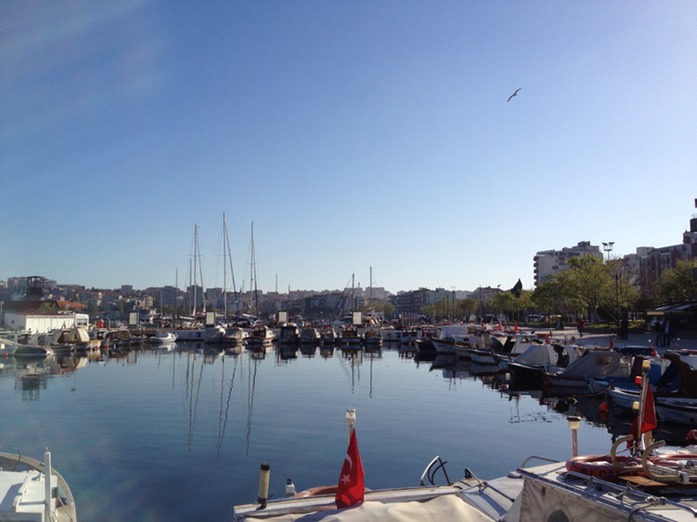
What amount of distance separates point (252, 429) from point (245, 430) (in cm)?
30

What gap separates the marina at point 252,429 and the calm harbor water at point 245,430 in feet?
0.20

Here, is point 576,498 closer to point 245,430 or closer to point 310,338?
point 245,430

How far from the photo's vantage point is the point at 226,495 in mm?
14617

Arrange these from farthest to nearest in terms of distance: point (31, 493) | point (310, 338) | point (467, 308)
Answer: point (467, 308) < point (310, 338) < point (31, 493)

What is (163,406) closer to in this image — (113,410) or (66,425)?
(113,410)

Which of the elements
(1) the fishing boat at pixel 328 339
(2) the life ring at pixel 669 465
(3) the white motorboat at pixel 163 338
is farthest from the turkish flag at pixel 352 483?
(3) the white motorboat at pixel 163 338

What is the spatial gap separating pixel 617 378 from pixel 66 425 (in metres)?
28.2

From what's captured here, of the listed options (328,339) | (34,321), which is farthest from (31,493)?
(34,321)

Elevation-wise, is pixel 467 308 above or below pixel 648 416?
above

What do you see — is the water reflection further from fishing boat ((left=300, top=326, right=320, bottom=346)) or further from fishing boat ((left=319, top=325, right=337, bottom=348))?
fishing boat ((left=300, top=326, right=320, bottom=346))

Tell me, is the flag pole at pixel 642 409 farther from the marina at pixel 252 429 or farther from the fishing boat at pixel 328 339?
the fishing boat at pixel 328 339

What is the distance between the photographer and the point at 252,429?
23.3 metres

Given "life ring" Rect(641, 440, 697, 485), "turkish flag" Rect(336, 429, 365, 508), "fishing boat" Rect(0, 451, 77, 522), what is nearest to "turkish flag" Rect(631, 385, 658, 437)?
"life ring" Rect(641, 440, 697, 485)

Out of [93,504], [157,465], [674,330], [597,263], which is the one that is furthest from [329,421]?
[597,263]
